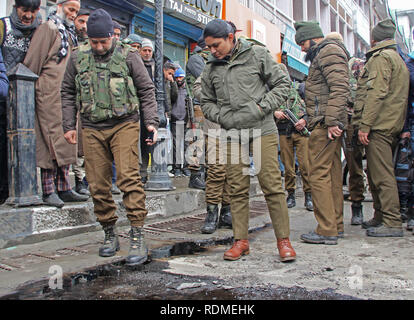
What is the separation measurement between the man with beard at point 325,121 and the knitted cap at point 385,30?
2.45 feet

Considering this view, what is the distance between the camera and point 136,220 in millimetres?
3422

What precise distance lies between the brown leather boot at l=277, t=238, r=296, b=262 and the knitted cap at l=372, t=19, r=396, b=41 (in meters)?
2.63

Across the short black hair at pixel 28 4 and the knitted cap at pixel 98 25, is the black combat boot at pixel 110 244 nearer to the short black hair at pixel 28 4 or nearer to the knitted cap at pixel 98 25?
the knitted cap at pixel 98 25

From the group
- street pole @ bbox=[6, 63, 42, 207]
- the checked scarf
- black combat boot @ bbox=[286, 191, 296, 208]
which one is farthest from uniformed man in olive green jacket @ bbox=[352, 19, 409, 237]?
street pole @ bbox=[6, 63, 42, 207]

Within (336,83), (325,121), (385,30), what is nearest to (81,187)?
(325,121)

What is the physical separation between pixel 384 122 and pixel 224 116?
6.24ft

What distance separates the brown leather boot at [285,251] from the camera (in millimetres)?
3284

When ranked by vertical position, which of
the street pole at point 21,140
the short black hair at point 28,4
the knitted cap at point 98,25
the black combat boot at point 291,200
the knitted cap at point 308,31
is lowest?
the black combat boot at point 291,200

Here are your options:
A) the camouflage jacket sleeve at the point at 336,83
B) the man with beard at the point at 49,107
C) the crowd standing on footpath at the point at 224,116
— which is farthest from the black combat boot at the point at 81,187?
the camouflage jacket sleeve at the point at 336,83

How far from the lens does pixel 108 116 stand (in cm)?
338

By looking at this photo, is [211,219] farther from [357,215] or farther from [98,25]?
[98,25]
